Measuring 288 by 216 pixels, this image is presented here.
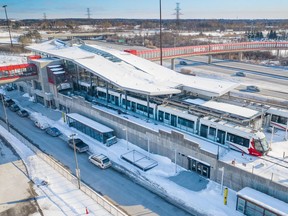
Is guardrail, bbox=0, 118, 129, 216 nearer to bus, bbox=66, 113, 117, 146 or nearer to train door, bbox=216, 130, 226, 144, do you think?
bus, bbox=66, 113, 117, 146

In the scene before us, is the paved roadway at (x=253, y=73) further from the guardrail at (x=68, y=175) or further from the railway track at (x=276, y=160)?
the guardrail at (x=68, y=175)

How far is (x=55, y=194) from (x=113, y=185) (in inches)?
249

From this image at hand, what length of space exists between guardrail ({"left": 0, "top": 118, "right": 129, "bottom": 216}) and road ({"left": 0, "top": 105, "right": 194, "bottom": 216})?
3.23 ft

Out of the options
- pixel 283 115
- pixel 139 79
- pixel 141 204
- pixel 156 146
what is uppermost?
pixel 139 79

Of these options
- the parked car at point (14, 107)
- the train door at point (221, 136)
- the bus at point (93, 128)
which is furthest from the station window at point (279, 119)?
the parked car at point (14, 107)

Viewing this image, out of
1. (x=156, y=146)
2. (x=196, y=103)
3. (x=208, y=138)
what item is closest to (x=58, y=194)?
(x=156, y=146)

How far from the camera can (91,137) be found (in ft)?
138

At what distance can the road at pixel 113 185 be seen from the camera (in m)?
27.3

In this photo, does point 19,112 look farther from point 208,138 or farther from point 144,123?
point 208,138

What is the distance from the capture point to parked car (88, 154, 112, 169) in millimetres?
34156

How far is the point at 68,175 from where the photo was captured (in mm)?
32094

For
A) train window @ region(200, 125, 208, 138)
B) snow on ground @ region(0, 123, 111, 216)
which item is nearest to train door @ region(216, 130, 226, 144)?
train window @ region(200, 125, 208, 138)

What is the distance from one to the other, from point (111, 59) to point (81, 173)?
26.7 meters

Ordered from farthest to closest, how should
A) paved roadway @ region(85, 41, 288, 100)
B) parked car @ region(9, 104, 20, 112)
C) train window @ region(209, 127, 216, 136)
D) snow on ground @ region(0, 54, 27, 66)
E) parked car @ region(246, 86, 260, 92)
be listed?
snow on ground @ region(0, 54, 27, 66) → paved roadway @ region(85, 41, 288, 100) → parked car @ region(246, 86, 260, 92) → parked car @ region(9, 104, 20, 112) → train window @ region(209, 127, 216, 136)
